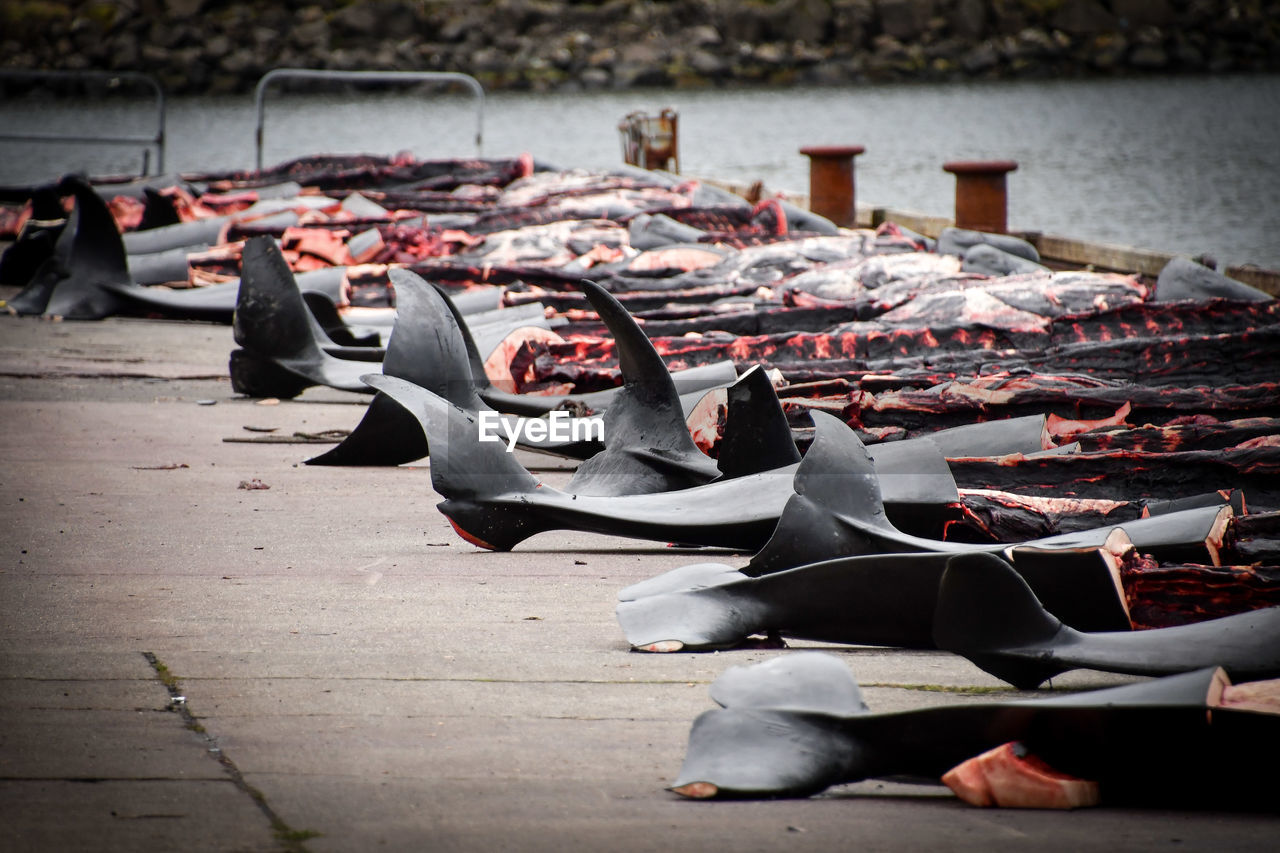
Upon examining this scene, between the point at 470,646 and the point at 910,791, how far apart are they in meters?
1.10

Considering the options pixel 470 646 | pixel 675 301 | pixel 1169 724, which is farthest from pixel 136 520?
pixel 675 301

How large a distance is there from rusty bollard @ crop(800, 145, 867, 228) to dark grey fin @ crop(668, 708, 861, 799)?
11.8m

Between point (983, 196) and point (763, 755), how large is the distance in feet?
35.6

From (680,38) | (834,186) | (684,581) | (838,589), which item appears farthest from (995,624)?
(680,38)

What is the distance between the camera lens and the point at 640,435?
14.9ft

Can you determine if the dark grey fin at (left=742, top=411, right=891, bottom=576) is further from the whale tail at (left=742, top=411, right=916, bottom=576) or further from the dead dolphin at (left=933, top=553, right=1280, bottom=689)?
the dead dolphin at (left=933, top=553, right=1280, bottom=689)

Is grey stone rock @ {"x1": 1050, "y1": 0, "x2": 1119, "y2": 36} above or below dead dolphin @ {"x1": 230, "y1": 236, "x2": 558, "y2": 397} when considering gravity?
above

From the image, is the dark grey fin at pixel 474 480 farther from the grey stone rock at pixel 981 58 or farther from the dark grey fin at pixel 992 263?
the grey stone rock at pixel 981 58

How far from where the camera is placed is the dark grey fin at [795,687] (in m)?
2.51

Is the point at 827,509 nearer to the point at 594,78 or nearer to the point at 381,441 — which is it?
the point at 381,441

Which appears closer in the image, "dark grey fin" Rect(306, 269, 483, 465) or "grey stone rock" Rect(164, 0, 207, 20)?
"dark grey fin" Rect(306, 269, 483, 465)

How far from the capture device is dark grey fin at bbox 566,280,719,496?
4.41 m

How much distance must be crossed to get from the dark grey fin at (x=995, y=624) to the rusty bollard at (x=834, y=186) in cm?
1139

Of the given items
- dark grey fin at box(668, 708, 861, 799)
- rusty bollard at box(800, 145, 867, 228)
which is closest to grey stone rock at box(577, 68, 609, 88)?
rusty bollard at box(800, 145, 867, 228)
